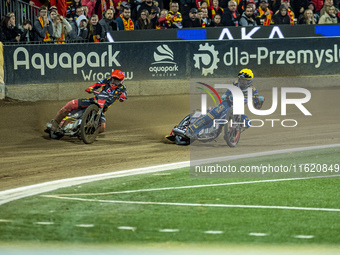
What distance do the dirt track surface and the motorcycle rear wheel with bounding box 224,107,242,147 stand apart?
158mm

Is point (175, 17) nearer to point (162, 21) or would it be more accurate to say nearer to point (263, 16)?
point (162, 21)

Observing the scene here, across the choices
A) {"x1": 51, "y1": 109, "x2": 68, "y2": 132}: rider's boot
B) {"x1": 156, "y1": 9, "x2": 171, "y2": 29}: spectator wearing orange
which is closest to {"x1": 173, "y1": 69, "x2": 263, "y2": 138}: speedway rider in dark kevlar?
{"x1": 51, "y1": 109, "x2": 68, "y2": 132}: rider's boot

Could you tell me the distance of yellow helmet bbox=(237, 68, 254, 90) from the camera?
13421 millimetres

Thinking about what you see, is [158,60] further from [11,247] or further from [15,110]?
[11,247]

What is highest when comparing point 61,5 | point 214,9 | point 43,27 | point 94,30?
point 61,5

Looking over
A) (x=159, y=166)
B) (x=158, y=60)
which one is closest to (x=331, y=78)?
(x=158, y=60)

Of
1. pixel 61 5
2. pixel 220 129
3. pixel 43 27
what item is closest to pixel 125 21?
pixel 61 5

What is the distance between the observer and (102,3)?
22.5 m

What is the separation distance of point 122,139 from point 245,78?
320 cm

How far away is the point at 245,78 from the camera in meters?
13.4

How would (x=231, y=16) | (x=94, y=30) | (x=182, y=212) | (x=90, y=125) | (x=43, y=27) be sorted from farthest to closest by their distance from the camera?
(x=231, y=16), (x=94, y=30), (x=43, y=27), (x=90, y=125), (x=182, y=212)

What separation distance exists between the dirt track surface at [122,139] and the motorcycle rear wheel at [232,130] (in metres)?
0.16

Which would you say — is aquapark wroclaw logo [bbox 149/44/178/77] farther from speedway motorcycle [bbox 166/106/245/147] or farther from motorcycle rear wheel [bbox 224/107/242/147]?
motorcycle rear wheel [bbox 224/107/242/147]

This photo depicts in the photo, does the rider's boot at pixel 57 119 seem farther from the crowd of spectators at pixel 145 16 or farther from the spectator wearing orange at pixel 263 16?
the spectator wearing orange at pixel 263 16
